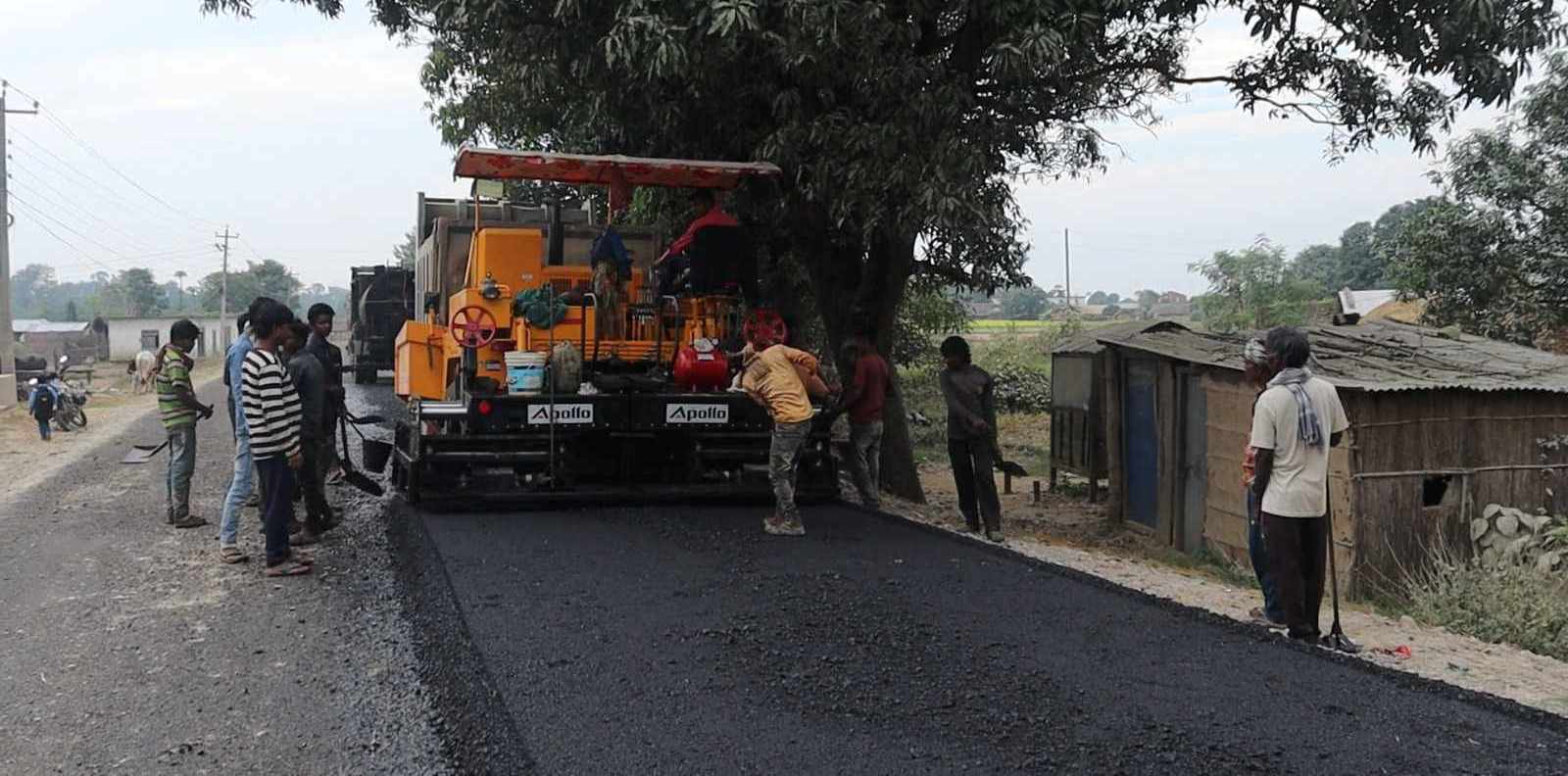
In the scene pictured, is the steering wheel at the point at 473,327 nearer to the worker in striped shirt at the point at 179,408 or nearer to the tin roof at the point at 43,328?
the worker in striped shirt at the point at 179,408

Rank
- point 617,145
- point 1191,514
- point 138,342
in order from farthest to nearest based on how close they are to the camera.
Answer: point 138,342
point 617,145
point 1191,514

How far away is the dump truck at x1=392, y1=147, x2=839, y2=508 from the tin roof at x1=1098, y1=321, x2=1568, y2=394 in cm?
316

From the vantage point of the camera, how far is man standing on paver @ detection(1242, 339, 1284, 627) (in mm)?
5383

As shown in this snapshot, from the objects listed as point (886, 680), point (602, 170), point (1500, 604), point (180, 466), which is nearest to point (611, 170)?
point (602, 170)

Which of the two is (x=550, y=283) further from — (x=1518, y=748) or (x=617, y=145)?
(x=1518, y=748)

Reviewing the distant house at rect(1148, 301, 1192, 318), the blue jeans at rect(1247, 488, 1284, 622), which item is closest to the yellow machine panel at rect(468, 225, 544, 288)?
the blue jeans at rect(1247, 488, 1284, 622)

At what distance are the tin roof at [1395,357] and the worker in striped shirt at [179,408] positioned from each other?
7.15 m

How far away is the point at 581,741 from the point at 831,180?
5.65 m

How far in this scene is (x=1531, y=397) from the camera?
26.8 ft

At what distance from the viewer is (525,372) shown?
7.88 m

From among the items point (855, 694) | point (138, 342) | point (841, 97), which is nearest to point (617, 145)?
point (841, 97)

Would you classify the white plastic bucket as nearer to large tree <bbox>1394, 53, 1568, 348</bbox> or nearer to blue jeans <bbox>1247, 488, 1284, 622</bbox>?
blue jeans <bbox>1247, 488, 1284, 622</bbox>

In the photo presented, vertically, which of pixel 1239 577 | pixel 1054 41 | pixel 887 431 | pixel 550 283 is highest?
pixel 1054 41

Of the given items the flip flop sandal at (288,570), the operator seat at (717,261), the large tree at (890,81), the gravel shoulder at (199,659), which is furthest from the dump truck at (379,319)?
the flip flop sandal at (288,570)
